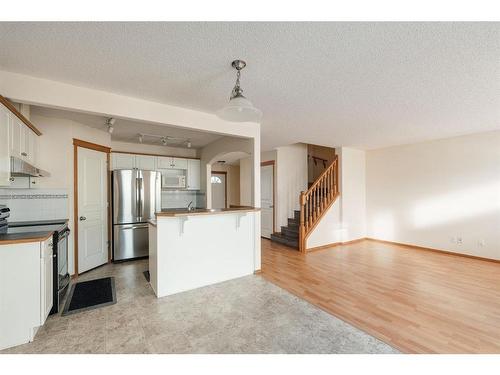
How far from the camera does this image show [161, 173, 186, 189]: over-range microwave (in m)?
4.86

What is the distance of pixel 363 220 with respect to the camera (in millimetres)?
6102

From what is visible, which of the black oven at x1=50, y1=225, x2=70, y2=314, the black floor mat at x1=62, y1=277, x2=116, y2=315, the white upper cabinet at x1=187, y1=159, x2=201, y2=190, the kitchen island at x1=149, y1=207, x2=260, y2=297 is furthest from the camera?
the white upper cabinet at x1=187, y1=159, x2=201, y2=190

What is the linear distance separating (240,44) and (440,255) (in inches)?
219

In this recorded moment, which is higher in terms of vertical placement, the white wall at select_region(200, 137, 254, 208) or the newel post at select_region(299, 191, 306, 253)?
the white wall at select_region(200, 137, 254, 208)

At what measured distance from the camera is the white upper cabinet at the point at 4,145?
6.28 ft

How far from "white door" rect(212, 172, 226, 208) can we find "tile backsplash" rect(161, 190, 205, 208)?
5.38 ft

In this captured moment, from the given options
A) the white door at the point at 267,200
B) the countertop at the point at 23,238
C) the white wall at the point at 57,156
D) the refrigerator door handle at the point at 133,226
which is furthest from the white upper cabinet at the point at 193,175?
the countertop at the point at 23,238

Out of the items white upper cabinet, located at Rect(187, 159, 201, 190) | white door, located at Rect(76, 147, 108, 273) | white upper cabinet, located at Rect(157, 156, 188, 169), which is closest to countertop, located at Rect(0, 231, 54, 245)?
white door, located at Rect(76, 147, 108, 273)

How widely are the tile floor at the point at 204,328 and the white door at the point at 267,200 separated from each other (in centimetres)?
330

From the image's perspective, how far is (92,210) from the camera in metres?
3.66

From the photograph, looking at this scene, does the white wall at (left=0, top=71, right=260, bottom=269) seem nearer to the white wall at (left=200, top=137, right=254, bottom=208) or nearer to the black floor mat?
the white wall at (left=200, top=137, right=254, bottom=208)

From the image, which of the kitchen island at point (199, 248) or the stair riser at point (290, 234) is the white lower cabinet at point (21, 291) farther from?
the stair riser at point (290, 234)
